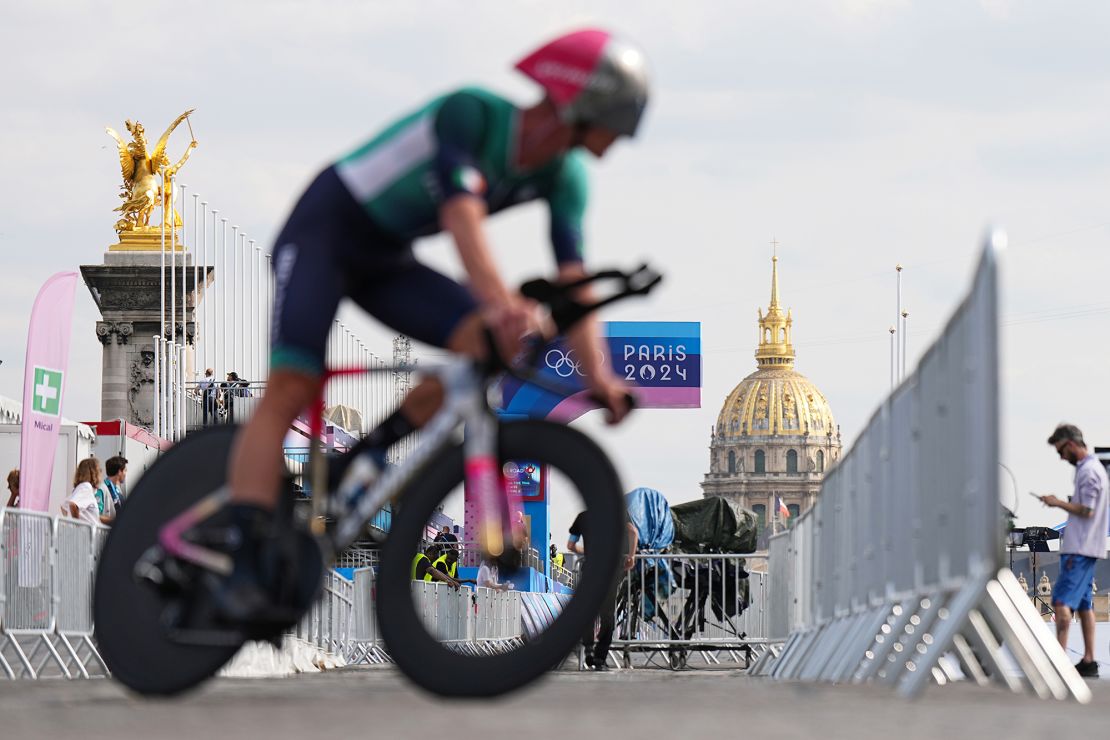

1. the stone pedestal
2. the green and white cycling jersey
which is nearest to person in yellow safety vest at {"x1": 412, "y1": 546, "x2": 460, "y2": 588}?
the green and white cycling jersey

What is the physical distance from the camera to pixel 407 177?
15.0 feet

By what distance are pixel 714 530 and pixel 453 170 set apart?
906 inches

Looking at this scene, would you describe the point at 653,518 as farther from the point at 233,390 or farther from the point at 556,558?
the point at 556,558

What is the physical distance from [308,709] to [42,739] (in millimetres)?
751

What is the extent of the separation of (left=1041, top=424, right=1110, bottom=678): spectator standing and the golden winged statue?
30534 millimetres

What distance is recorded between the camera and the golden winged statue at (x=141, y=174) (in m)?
42.4

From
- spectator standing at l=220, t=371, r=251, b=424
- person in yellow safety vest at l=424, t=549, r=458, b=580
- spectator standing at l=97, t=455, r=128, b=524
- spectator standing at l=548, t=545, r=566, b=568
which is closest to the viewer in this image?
spectator standing at l=97, t=455, r=128, b=524

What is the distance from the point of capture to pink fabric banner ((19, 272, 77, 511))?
54.2 feet

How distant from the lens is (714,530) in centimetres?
2720

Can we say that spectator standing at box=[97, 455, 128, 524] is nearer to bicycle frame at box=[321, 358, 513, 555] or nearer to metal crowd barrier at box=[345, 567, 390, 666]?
metal crowd barrier at box=[345, 567, 390, 666]

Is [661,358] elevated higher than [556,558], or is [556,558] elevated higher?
[661,358]

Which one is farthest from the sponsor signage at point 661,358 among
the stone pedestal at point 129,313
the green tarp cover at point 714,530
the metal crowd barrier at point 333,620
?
the metal crowd barrier at point 333,620

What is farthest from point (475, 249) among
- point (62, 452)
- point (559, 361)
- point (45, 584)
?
point (559, 361)

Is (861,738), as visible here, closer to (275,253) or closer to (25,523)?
(275,253)
